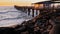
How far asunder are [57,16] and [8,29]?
0.38 meters

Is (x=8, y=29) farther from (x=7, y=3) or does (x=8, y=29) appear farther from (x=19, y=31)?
(x=7, y=3)

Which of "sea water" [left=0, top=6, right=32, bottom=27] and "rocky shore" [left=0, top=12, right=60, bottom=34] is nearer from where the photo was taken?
"rocky shore" [left=0, top=12, right=60, bottom=34]

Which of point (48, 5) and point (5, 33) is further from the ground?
point (48, 5)

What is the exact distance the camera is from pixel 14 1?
3.19 metres

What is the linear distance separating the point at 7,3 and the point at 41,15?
100 inches

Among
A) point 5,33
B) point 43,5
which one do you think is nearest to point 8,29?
point 5,33

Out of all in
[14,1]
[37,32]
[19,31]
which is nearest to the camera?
[37,32]

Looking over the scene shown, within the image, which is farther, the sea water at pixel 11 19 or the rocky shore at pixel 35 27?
the sea water at pixel 11 19

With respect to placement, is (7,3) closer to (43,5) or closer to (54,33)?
(43,5)

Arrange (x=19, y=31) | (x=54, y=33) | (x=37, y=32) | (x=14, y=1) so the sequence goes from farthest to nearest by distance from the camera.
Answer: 1. (x=14, y=1)
2. (x=19, y=31)
3. (x=37, y=32)
4. (x=54, y=33)

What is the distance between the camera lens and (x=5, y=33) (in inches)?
32.9

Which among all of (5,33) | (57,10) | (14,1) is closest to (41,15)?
(57,10)

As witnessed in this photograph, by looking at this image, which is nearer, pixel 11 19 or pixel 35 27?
pixel 35 27

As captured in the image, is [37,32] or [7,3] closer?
[37,32]
